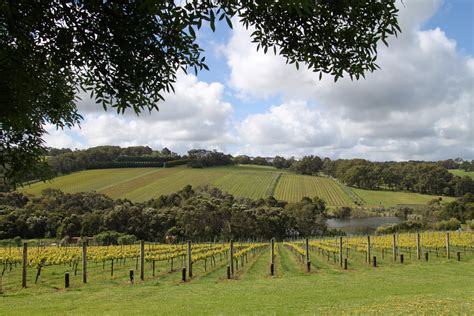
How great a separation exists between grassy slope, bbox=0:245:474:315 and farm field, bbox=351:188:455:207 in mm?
72314

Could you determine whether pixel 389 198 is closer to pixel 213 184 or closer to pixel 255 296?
pixel 213 184

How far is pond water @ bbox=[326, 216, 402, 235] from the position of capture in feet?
214

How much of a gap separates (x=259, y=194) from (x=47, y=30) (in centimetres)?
7807

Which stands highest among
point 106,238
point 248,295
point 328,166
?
point 328,166

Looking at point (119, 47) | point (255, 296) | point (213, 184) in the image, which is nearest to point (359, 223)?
point (213, 184)

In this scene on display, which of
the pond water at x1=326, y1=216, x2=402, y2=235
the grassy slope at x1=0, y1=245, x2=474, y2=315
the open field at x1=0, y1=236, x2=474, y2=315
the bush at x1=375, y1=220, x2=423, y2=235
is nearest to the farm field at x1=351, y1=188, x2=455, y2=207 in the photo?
the pond water at x1=326, y1=216, x2=402, y2=235

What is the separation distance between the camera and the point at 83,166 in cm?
10088

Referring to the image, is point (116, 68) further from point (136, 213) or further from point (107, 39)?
point (136, 213)

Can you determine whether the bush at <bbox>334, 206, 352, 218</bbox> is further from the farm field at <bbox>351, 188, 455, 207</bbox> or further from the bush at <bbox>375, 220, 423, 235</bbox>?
the bush at <bbox>375, 220, 423, 235</bbox>

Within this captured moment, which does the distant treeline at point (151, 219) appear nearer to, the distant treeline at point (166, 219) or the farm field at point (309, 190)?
the distant treeline at point (166, 219)

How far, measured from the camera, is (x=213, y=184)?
86375mm

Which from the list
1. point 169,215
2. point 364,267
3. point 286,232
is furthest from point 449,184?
point 364,267

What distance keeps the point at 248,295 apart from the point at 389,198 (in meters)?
88.0

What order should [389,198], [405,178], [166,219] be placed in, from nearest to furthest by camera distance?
[166,219], [389,198], [405,178]
